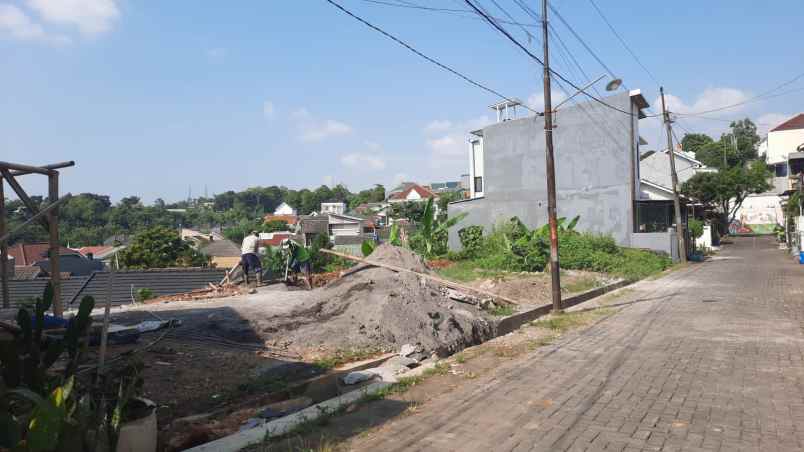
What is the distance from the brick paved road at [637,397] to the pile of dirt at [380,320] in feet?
4.95

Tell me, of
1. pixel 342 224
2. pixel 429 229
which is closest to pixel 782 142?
pixel 342 224

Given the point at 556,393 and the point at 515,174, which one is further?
the point at 515,174

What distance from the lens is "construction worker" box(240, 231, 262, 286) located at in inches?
607

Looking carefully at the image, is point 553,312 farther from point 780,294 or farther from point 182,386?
point 182,386

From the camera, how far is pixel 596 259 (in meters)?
23.3

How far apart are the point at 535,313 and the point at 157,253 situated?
21518 millimetres

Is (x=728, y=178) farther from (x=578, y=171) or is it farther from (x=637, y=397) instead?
(x=637, y=397)

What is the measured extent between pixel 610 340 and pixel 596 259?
13.8 meters

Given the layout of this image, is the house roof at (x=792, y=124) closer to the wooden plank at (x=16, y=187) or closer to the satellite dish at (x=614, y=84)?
the satellite dish at (x=614, y=84)

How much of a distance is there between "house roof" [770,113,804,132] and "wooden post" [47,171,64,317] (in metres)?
69.5

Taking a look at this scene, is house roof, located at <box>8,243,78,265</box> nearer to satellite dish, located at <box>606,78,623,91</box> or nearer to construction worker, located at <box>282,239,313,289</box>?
construction worker, located at <box>282,239,313,289</box>

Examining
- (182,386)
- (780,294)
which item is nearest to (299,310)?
(182,386)

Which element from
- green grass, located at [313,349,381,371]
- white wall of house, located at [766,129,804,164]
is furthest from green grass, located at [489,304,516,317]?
white wall of house, located at [766,129,804,164]

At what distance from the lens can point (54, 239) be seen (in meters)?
7.05
